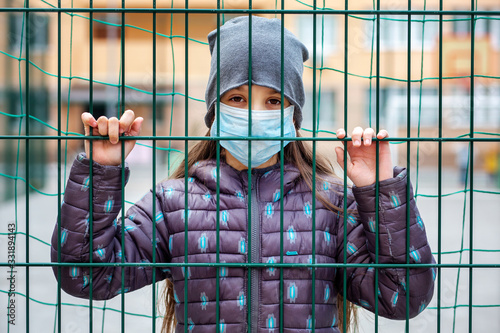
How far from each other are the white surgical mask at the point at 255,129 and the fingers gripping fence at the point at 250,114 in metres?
0.12

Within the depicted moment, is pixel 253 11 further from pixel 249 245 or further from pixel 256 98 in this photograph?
pixel 249 245

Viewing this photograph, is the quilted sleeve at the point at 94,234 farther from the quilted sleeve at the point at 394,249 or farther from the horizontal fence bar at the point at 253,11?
the quilted sleeve at the point at 394,249

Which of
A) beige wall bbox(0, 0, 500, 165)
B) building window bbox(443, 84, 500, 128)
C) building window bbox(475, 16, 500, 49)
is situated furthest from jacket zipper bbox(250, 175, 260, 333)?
building window bbox(475, 16, 500, 49)

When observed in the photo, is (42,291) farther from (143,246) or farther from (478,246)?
(478,246)

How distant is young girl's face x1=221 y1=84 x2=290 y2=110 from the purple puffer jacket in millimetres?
174

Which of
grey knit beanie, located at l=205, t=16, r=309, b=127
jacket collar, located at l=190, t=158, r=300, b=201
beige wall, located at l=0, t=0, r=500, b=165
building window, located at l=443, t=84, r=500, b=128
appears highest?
beige wall, located at l=0, t=0, r=500, b=165

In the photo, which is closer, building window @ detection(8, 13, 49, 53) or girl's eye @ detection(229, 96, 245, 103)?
girl's eye @ detection(229, 96, 245, 103)

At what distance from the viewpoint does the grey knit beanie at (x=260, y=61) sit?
1371 mm

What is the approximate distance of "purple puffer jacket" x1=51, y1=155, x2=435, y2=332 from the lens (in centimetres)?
126

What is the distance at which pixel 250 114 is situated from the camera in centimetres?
121

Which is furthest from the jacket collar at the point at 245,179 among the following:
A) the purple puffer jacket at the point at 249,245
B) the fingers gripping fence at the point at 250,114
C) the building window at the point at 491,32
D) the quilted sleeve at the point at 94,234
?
the building window at the point at 491,32

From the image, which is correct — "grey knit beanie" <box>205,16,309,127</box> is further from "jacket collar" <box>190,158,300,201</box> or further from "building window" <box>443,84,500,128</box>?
"building window" <box>443,84,500,128</box>

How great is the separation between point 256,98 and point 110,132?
1.14 feet

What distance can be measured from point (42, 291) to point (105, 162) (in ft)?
13.2
